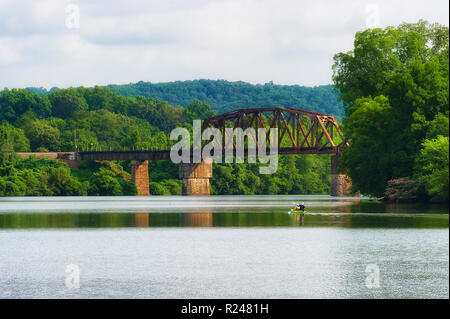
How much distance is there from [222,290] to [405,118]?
55.1 meters

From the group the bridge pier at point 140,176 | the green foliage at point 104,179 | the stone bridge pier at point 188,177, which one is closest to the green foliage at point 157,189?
the green foliage at point 104,179

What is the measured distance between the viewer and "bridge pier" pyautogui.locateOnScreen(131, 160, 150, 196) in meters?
164

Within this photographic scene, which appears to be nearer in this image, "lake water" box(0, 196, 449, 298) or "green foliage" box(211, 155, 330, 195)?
"lake water" box(0, 196, 449, 298)

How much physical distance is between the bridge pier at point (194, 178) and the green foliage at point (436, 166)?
97018mm

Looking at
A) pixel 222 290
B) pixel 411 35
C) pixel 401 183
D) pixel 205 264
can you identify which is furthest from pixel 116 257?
pixel 411 35

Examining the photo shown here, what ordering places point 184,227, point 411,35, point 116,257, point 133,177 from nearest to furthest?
point 116,257
point 184,227
point 411,35
point 133,177

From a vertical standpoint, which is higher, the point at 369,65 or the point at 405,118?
the point at 369,65

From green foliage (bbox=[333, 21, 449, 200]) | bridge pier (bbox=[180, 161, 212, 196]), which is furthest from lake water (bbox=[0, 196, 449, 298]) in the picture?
bridge pier (bbox=[180, 161, 212, 196])

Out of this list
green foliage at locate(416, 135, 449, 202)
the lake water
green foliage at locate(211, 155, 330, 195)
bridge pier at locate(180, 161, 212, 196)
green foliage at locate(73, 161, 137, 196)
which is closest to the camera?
the lake water

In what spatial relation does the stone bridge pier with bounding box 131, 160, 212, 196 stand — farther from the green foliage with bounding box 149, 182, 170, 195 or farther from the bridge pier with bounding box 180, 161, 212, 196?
the green foliage with bounding box 149, 182, 170, 195

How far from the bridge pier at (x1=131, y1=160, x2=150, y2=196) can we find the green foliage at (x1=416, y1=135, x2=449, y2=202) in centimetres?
9764

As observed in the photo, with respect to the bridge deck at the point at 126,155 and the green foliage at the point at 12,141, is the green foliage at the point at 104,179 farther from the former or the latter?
the green foliage at the point at 12,141
